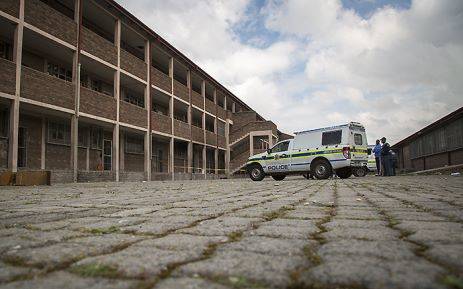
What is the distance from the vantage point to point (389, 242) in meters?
2.05

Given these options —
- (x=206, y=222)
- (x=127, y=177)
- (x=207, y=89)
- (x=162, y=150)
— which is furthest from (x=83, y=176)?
(x=207, y=89)

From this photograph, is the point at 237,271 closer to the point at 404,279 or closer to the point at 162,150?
the point at 404,279

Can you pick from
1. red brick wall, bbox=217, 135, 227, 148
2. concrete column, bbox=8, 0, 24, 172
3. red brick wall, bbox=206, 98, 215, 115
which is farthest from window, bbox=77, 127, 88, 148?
red brick wall, bbox=217, 135, 227, 148

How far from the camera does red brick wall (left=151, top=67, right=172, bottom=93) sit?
71.1 feet

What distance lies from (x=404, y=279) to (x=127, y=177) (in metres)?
18.0

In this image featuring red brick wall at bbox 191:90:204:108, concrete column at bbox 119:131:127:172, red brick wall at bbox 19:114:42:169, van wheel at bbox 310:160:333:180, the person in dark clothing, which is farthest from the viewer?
red brick wall at bbox 191:90:204:108

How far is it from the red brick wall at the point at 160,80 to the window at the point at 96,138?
468 cm

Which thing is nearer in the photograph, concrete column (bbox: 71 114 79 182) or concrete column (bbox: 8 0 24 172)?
concrete column (bbox: 8 0 24 172)

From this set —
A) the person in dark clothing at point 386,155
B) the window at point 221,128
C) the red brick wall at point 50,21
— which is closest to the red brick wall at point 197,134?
the window at point 221,128

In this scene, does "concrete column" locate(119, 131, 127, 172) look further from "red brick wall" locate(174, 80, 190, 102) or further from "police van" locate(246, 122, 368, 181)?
"police van" locate(246, 122, 368, 181)

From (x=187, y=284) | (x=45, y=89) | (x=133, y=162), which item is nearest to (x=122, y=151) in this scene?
(x=133, y=162)

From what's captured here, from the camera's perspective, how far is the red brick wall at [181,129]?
24141 mm

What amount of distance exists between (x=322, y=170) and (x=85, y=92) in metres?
11.1

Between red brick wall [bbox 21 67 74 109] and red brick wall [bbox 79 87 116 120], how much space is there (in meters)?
0.70
